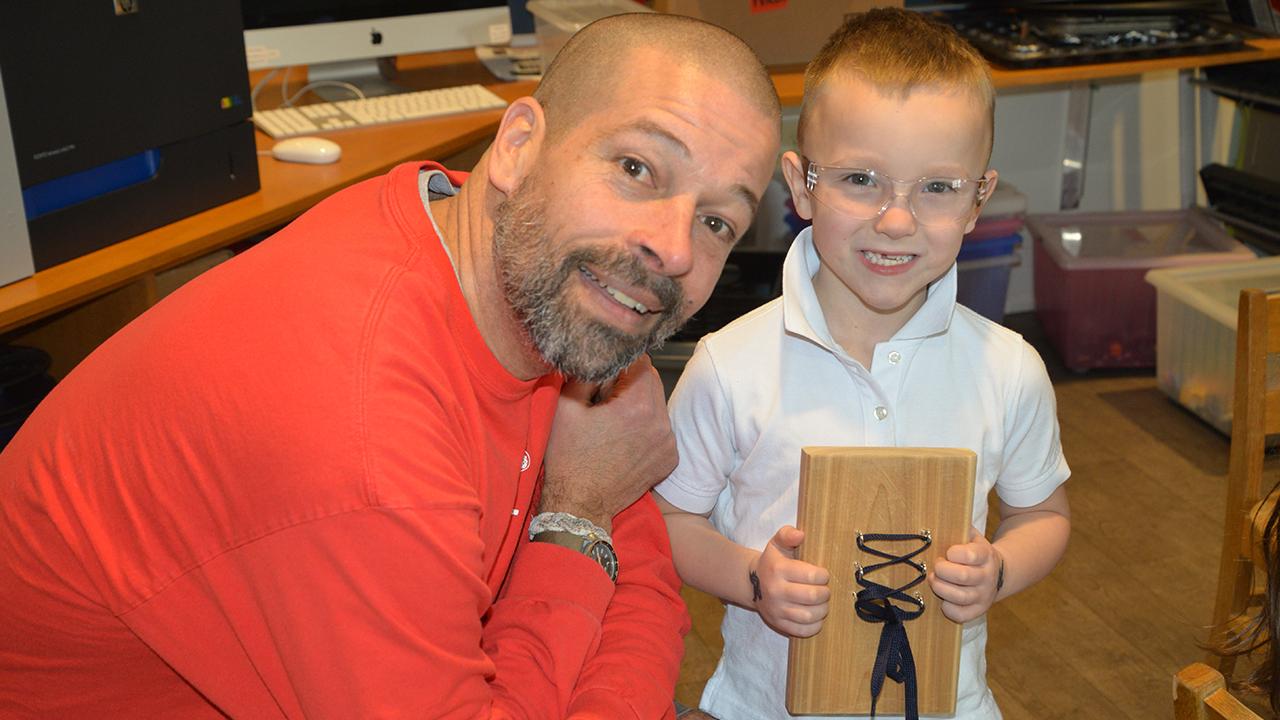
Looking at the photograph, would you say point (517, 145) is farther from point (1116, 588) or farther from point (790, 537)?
point (1116, 588)

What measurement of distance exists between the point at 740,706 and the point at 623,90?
69 cm

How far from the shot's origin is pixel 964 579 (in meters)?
1.22

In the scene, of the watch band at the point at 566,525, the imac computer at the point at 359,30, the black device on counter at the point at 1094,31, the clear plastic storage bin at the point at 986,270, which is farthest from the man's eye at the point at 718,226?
the clear plastic storage bin at the point at 986,270

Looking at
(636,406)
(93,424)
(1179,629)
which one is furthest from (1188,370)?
(93,424)

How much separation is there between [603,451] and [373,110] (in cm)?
156

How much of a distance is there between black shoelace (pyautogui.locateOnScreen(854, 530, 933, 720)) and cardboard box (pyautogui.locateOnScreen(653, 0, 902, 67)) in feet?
6.44

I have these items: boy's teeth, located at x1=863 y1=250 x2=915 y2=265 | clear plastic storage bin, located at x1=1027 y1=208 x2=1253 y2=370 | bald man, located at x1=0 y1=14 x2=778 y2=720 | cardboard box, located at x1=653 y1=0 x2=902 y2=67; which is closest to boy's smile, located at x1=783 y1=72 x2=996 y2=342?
boy's teeth, located at x1=863 y1=250 x2=915 y2=265

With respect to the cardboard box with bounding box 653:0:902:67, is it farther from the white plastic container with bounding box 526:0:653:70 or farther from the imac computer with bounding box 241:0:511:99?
the imac computer with bounding box 241:0:511:99

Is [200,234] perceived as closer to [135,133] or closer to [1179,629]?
[135,133]

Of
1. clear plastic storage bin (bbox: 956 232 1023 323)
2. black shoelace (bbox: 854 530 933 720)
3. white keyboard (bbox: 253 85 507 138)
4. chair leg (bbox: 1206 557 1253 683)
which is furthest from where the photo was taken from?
clear plastic storage bin (bbox: 956 232 1023 323)

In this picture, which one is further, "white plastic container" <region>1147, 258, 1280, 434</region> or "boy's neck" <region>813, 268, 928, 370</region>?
"white plastic container" <region>1147, 258, 1280, 434</region>

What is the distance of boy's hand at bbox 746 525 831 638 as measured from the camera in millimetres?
1233

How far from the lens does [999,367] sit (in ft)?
4.58

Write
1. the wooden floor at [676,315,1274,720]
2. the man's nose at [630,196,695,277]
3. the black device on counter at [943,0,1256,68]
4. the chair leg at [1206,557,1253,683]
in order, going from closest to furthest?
the man's nose at [630,196,695,277] < the chair leg at [1206,557,1253,683] < the wooden floor at [676,315,1274,720] < the black device on counter at [943,0,1256,68]
